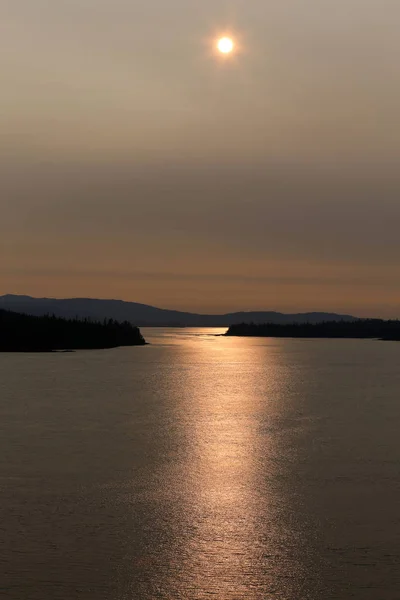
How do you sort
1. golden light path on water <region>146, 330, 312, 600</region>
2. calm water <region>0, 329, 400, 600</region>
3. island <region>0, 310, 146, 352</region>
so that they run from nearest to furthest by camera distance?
1. golden light path on water <region>146, 330, 312, 600</region>
2. calm water <region>0, 329, 400, 600</region>
3. island <region>0, 310, 146, 352</region>

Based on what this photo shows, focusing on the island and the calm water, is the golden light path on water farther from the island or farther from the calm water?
the island

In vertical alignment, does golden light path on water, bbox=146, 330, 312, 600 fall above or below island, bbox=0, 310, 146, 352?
below

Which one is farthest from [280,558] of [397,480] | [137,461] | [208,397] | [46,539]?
[208,397]

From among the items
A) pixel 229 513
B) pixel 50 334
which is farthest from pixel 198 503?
pixel 50 334

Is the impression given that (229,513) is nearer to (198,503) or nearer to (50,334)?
(198,503)

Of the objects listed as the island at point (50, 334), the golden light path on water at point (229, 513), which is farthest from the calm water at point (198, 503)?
the island at point (50, 334)

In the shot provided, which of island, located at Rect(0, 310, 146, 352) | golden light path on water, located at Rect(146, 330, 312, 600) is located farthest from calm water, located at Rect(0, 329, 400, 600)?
island, located at Rect(0, 310, 146, 352)

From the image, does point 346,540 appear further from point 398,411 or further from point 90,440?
point 398,411
